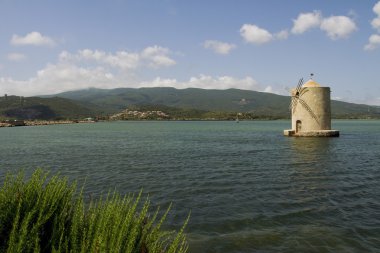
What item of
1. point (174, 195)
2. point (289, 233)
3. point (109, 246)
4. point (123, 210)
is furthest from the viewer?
point (174, 195)

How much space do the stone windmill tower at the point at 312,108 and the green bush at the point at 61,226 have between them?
55.8m

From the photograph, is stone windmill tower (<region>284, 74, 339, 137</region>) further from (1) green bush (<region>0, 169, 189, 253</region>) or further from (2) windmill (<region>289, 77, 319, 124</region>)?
(1) green bush (<region>0, 169, 189, 253</region>)

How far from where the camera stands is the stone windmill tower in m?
57.9

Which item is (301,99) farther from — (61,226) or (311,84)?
(61,226)

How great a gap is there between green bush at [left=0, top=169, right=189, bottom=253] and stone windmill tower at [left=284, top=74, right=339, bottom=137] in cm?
5581

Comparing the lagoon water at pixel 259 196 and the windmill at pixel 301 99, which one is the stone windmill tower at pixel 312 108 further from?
the lagoon water at pixel 259 196

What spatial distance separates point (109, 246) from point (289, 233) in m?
8.22

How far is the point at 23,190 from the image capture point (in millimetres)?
7023

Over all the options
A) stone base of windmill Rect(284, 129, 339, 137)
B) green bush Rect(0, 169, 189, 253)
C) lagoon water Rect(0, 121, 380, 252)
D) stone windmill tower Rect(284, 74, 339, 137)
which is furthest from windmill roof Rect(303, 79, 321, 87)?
green bush Rect(0, 169, 189, 253)

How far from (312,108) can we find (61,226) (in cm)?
5696

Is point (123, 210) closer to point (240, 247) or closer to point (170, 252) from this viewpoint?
point (170, 252)

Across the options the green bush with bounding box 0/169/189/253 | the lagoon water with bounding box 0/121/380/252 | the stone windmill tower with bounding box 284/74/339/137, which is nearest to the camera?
the green bush with bounding box 0/169/189/253

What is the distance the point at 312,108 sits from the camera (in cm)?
5800

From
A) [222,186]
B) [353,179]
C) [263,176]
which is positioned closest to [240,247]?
[222,186]
